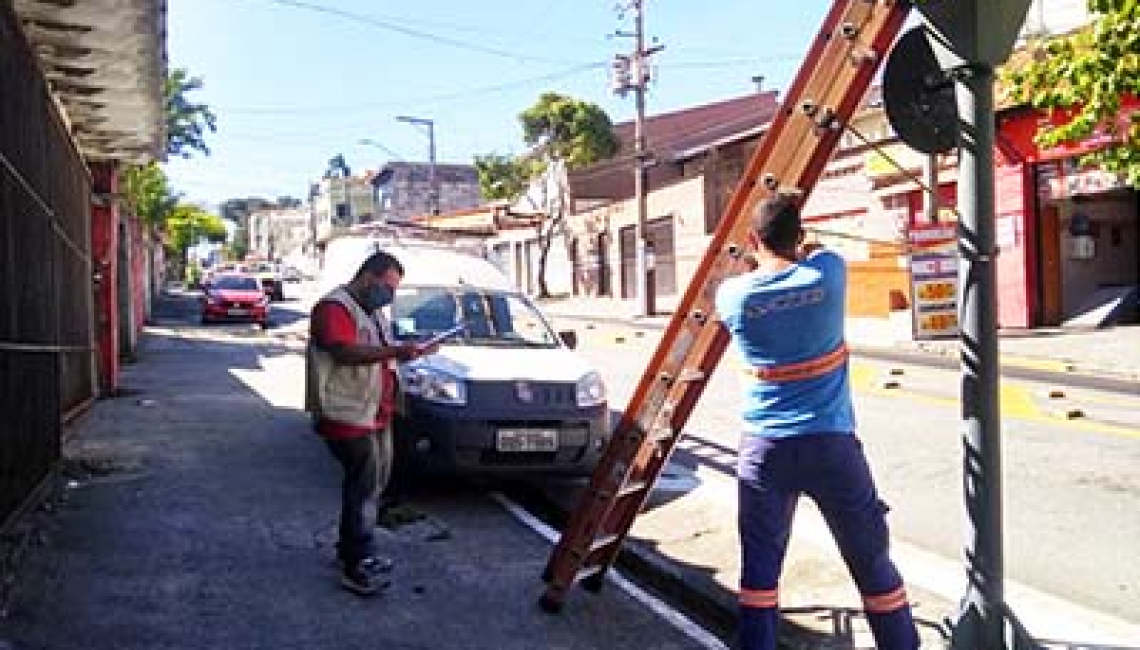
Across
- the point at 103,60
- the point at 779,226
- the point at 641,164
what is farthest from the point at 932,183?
the point at 641,164

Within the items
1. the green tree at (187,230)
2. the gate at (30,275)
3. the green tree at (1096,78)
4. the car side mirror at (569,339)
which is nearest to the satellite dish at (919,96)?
the gate at (30,275)

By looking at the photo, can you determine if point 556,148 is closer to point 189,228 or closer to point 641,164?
point 641,164

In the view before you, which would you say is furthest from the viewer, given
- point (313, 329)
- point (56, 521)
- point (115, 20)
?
point (115, 20)

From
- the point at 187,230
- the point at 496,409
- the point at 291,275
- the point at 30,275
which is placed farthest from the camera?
the point at 187,230

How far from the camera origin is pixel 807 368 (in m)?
4.34

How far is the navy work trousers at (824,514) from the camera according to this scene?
430 centimetres

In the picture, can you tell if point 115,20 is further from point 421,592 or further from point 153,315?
point 153,315

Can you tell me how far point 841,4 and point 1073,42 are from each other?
10.3 metres

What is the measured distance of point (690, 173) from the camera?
45.9 metres

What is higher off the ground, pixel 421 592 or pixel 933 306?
pixel 933 306

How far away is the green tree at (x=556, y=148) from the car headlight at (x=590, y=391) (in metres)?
41.9

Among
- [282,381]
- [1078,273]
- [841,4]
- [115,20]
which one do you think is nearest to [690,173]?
[1078,273]

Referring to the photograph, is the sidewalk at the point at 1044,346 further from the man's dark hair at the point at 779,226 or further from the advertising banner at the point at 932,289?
the man's dark hair at the point at 779,226

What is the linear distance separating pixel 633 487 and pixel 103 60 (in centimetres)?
633
